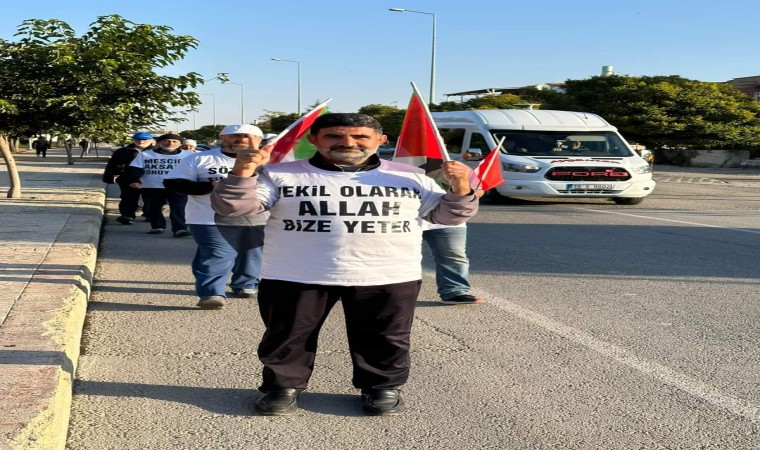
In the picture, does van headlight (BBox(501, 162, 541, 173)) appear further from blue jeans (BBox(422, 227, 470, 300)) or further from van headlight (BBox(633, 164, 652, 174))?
blue jeans (BBox(422, 227, 470, 300))

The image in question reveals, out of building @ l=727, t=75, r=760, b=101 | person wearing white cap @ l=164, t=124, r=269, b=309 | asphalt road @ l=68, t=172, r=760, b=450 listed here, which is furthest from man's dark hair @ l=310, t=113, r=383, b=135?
building @ l=727, t=75, r=760, b=101

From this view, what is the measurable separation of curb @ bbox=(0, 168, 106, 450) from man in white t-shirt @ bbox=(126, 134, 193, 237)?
3.39 meters

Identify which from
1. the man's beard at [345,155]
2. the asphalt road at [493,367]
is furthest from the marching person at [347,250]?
the asphalt road at [493,367]

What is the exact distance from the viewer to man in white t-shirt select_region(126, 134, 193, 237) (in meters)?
11.5

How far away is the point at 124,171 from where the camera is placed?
13.8 m

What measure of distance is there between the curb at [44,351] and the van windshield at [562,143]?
1025cm

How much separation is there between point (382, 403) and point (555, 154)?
42.9ft

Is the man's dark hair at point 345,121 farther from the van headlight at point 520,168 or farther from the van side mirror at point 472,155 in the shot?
the van headlight at point 520,168

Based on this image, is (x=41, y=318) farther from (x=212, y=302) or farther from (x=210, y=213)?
(x=210, y=213)

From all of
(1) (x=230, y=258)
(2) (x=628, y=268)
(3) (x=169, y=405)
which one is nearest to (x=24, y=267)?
(1) (x=230, y=258)

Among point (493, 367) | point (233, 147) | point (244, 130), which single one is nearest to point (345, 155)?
point (493, 367)

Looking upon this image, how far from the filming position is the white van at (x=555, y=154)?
52.0ft

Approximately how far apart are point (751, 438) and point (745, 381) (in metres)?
0.94

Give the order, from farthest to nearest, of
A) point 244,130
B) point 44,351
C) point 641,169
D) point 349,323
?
1. point 641,169
2. point 244,130
3. point 44,351
4. point 349,323
